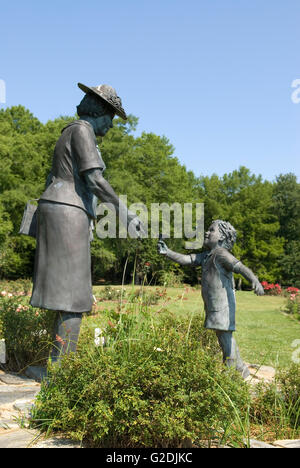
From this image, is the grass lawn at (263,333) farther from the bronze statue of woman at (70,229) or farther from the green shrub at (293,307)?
the bronze statue of woman at (70,229)

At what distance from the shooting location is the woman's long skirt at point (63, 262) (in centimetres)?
383

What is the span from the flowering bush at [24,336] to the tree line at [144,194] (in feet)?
42.4

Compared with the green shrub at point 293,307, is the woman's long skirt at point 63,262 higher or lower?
higher

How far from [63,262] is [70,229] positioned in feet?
0.95

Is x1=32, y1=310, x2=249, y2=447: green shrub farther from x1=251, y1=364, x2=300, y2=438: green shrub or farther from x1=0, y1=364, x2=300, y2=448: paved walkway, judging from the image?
x1=251, y1=364, x2=300, y2=438: green shrub

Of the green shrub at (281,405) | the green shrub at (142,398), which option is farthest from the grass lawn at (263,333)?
the green shrub at (142,398)

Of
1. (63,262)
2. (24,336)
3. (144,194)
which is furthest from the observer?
(144,194)

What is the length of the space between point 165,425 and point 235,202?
140 ft

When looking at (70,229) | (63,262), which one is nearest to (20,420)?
(63,262)

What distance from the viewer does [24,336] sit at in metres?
4.93

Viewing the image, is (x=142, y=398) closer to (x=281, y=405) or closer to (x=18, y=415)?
(x=18, y=415)

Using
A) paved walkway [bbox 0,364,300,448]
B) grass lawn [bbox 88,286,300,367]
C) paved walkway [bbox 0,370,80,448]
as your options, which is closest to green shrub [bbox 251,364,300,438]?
paved walkway [bbox 0,364,300,448]

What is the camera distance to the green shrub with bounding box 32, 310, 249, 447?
2.58 metres
